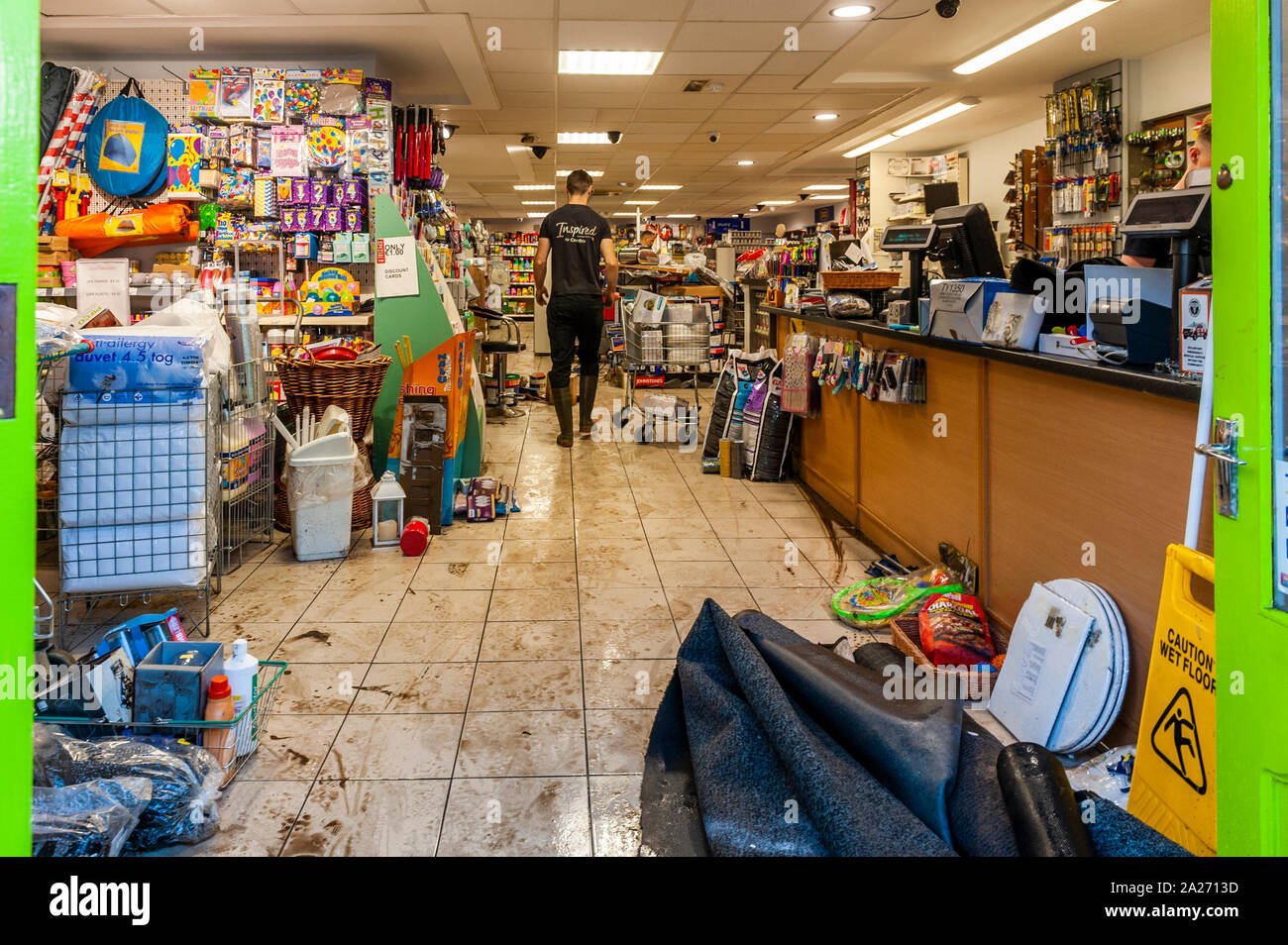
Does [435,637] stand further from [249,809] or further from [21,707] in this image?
[21,707]

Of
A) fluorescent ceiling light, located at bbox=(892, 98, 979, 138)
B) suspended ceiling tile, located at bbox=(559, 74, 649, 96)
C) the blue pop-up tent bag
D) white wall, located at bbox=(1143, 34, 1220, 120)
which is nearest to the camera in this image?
the blue pop-up tent bag

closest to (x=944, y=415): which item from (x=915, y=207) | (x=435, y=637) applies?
(x=435, y=637)

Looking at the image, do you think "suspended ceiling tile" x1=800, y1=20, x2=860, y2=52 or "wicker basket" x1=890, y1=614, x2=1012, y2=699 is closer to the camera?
"wicker basket" x1=890, y1=614, x2=1012, y2=699

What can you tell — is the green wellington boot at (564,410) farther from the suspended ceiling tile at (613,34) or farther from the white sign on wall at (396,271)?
the suspended ceiling tile at (613,34)

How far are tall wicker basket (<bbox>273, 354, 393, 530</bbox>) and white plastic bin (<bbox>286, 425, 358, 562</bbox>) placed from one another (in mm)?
259

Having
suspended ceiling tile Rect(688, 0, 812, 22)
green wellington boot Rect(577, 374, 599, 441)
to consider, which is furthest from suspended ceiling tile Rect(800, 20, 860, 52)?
green wellington boot Rect(577, 374, 599, 441)

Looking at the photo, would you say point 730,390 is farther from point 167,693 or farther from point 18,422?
point 18,422

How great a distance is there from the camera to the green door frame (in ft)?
3.12

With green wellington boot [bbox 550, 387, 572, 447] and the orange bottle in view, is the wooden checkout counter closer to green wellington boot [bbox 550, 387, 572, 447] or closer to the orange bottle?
the orange bottle

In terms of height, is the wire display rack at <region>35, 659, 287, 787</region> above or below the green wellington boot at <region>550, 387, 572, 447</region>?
below

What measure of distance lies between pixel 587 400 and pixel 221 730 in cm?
565

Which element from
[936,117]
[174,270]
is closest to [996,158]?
[936,117]

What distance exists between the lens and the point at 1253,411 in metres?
1.32

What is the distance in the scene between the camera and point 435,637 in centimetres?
346
